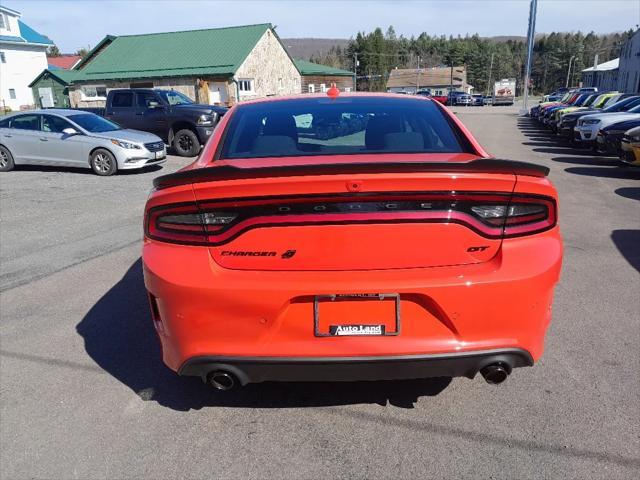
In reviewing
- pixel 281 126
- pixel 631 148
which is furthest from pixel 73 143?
pixel 631 148

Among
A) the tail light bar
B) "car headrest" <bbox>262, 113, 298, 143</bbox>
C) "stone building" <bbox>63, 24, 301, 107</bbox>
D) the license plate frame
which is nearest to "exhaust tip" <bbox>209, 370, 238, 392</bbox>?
the license plate frame

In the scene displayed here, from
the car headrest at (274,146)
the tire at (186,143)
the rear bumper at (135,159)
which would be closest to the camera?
the car headrest at (274,146)

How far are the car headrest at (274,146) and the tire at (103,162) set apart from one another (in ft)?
31.5

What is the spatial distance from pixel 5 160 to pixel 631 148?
14429 mm

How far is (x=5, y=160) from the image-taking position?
41.3 feet

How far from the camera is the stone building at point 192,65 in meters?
37.5

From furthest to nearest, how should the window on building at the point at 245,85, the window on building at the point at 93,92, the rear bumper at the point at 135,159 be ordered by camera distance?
the window on building at the point at 93,92, the window on building at the point at 245,85, the rear bumper at the point at 135,159

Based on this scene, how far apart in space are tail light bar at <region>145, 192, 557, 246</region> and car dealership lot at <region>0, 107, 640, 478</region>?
1069mm

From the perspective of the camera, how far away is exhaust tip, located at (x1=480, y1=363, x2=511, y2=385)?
7.70 ft

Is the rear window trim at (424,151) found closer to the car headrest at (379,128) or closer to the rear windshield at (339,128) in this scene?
the rear windshield at (339,128)

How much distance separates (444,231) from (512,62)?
158589 millimetres

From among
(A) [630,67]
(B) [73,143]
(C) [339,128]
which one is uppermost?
(A) [630,67]

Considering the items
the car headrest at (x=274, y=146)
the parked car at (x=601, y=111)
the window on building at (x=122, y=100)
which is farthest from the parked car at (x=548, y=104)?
the car headrest at (x=274, y=146)

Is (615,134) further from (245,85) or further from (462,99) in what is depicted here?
(462,99)
